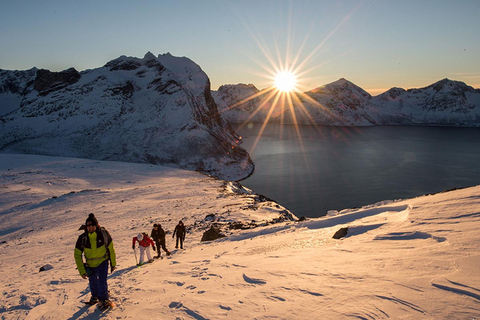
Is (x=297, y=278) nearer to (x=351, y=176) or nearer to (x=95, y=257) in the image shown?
(x=95, y=257)

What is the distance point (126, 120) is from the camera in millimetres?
94688

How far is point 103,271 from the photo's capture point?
6363mm

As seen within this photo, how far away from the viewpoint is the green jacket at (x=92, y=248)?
20.3 ft

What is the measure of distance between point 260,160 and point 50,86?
81.4 meters

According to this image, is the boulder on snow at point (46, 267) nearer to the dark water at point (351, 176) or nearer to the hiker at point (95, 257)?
the hiker at point (95, 257)

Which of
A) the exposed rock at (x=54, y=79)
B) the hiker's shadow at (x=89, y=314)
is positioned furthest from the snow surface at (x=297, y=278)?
the exposed rock at (x=54, y=79)

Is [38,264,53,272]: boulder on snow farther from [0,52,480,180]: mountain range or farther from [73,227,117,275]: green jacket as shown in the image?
[0,52,480,180]: mountain range

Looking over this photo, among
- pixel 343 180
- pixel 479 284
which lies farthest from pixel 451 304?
pixel 343 180

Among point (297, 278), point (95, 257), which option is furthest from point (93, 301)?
point (297, 278)

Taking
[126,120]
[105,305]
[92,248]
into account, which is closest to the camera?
[105,305]

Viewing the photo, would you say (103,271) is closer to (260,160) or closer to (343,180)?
(343,180)

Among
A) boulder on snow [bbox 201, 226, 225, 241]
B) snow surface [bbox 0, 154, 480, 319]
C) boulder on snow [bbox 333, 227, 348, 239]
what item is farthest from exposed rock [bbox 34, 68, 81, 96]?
boulder on snow [bbox 333, 227, 348, 239]

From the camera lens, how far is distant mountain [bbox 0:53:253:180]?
83.4m

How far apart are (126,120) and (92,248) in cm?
9577
